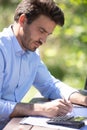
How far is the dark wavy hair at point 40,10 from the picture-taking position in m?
2.91

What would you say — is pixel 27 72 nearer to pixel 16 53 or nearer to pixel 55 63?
pixel 16 53

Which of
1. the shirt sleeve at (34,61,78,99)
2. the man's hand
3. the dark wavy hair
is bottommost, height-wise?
the man's hand

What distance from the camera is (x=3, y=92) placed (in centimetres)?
296

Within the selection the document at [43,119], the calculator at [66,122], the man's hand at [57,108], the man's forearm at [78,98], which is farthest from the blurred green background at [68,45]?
the calculator at [66,122]

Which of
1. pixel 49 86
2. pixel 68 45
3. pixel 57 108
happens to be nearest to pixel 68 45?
pixel 68 45

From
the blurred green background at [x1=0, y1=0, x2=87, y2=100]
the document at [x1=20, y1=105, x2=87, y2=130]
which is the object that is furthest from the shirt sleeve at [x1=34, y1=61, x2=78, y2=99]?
the blurred green background at [x1=0, y1=0, x2=87, y2=100]

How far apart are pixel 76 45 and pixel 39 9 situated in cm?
361

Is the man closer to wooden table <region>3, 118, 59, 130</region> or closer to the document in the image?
the document

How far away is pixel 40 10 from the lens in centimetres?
293

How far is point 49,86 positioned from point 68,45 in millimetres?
3760

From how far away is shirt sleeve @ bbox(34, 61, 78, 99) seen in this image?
3182 millimetres

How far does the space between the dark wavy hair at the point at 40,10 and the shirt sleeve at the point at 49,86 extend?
43 centimetres

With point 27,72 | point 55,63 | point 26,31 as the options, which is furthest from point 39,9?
point 55,63

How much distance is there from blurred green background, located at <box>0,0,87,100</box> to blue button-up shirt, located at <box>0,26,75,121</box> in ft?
8.17
